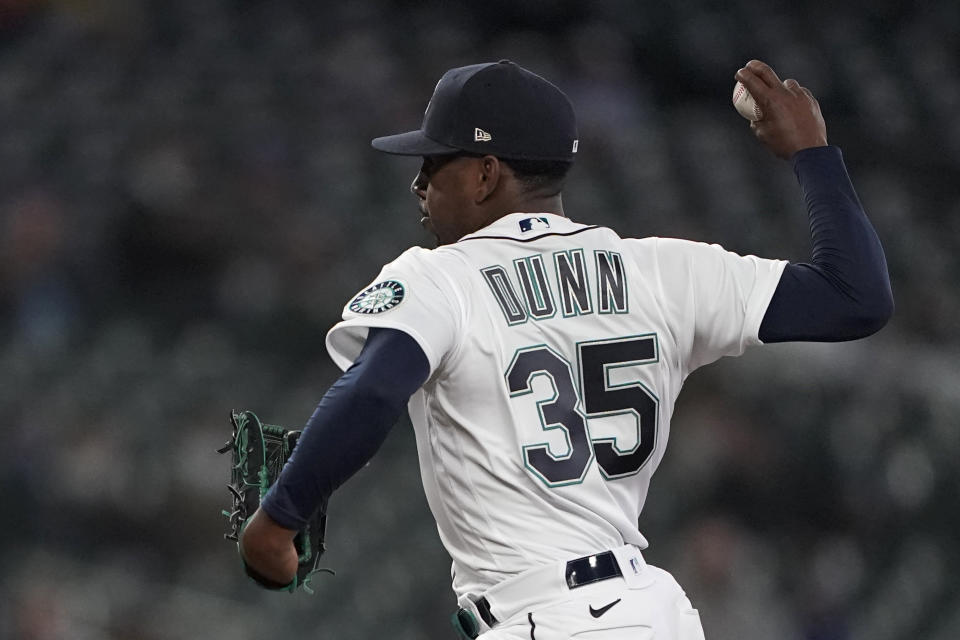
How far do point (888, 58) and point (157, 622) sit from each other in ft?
15.9

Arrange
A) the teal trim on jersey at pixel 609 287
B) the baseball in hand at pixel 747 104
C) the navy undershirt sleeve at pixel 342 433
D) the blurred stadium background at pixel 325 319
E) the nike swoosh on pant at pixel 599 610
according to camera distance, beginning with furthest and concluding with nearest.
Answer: the blurred stadium background at pixel 325 319 < the baseball in hand at pixel 747 104 < the teal trim on jersey at pixel 609 287 < the nike swoosh on pant at pixel 599 610 < the navy undershirt sleeve at pixel 342 433

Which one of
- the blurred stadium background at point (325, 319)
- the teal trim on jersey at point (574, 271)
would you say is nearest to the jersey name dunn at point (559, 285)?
the teal trim on jersey at point (574, 271)

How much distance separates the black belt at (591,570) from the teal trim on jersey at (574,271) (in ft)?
1.08

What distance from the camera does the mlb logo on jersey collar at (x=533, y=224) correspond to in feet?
5.90

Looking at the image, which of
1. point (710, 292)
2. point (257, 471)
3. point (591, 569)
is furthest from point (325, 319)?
point (591, 569)

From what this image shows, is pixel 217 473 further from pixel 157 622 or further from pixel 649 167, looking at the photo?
pixel 649 167

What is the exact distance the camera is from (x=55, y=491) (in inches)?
167

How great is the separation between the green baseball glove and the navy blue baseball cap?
1.50 feet

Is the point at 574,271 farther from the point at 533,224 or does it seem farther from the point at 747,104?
the point at 747,104

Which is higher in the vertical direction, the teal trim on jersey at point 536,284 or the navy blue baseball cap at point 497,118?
the navy blue baseball cap at point 497,118

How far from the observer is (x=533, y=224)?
1811 millimetres

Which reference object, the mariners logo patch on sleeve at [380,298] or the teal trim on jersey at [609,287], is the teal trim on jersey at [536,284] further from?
the mariners logo patch on sleeve at [380,298]

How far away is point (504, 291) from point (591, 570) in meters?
0.39

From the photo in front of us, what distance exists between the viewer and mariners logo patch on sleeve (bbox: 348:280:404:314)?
1.61m
